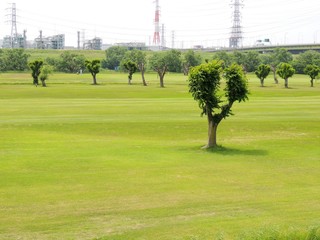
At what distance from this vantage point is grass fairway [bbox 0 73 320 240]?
16.2 meters

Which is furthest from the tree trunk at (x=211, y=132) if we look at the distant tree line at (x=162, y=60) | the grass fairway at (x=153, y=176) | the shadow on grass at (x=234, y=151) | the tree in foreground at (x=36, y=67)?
the distant tree line at (x=162, y=60)

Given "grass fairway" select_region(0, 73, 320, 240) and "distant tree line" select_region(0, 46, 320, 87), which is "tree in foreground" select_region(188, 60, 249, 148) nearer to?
"grass fairway" select_region(0, 73, 320, 240)

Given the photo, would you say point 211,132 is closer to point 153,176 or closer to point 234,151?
point 234,151

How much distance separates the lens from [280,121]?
138 feet

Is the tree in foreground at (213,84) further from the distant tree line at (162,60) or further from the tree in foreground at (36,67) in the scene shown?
the distant tree line at (162,60)

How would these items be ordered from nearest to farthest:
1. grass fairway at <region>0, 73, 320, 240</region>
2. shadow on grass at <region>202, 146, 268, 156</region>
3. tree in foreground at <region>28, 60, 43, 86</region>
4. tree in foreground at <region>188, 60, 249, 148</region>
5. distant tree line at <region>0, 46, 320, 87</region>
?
1. grass fairway at <region>0, 73, 320, 240</region>
2. shadow on grass at <region>202, 146, 268, 156</region>
3. tree in foreground at <region>188, 60, 249, 148</region>
4. tree in foreground at <region>28, 60, 43, 86</region>
5. distant tree line at <region>0, 46, 320, 87</region>

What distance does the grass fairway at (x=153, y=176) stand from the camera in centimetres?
1616

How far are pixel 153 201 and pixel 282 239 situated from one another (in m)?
7.77

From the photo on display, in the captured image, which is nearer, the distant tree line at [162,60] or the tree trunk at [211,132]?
the tree trunk at [211,132]

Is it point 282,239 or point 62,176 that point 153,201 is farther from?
point 282,239

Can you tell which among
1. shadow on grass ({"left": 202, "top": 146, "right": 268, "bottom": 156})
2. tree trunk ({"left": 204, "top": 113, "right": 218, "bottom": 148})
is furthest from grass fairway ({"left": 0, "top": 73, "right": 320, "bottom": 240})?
tree trunk ({"left": 204, "top": 113, "right": 218, "bottom": 148})

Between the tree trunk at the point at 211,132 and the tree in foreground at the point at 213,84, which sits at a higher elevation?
the tree in foreground at the point at 213,84

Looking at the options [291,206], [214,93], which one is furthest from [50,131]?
[291,206]

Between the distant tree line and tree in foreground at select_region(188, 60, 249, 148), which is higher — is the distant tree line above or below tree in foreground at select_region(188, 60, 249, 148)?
above
